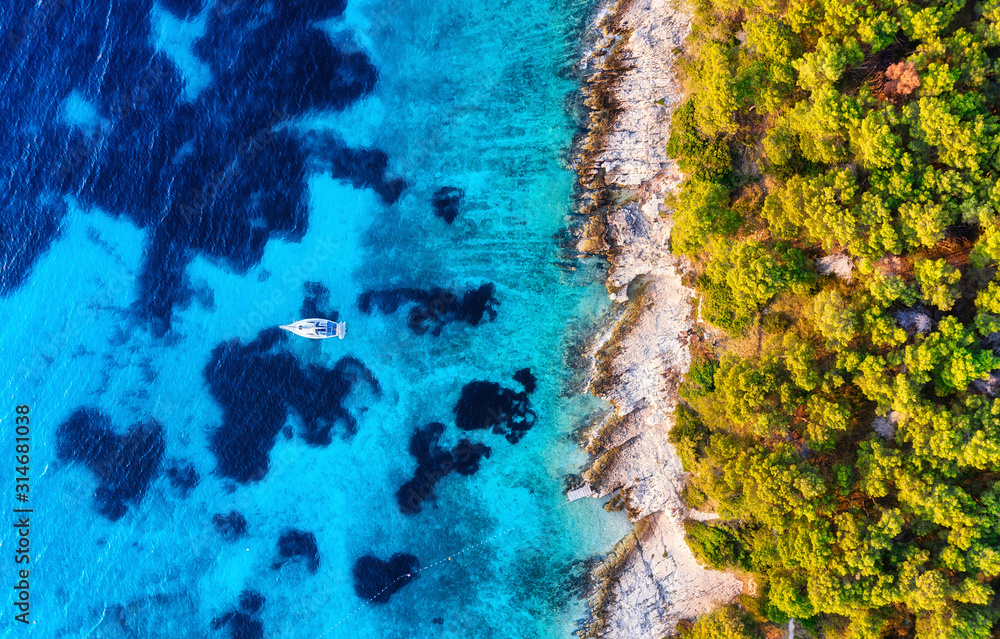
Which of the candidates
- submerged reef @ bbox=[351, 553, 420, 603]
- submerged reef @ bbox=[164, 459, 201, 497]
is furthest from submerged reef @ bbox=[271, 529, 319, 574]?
submerged reef @ bbox=[164, 459, 201, 497]

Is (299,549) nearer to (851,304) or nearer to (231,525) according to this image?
(231,525)

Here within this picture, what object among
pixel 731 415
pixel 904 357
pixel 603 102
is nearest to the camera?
pixel 904 357

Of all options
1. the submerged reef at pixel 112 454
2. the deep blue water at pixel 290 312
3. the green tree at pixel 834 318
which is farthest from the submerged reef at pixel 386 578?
the green tree at pixel 834 318

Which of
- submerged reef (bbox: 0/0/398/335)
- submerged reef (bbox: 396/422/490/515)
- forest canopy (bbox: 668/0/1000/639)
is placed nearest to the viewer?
forest canopy (bbox: 668/0/1000/639)

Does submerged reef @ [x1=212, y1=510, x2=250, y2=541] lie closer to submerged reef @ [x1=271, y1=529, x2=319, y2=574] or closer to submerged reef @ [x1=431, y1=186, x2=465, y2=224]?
submerged reef @ [x1=271, y1=529, x2=319, y2=574]

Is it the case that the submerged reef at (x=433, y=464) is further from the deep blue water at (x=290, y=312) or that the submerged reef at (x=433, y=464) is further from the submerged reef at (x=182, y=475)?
the submerged reef at (x=182, y=475)

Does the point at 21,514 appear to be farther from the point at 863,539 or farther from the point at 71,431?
the point at 863,539

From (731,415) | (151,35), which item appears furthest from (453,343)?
(151,35)
